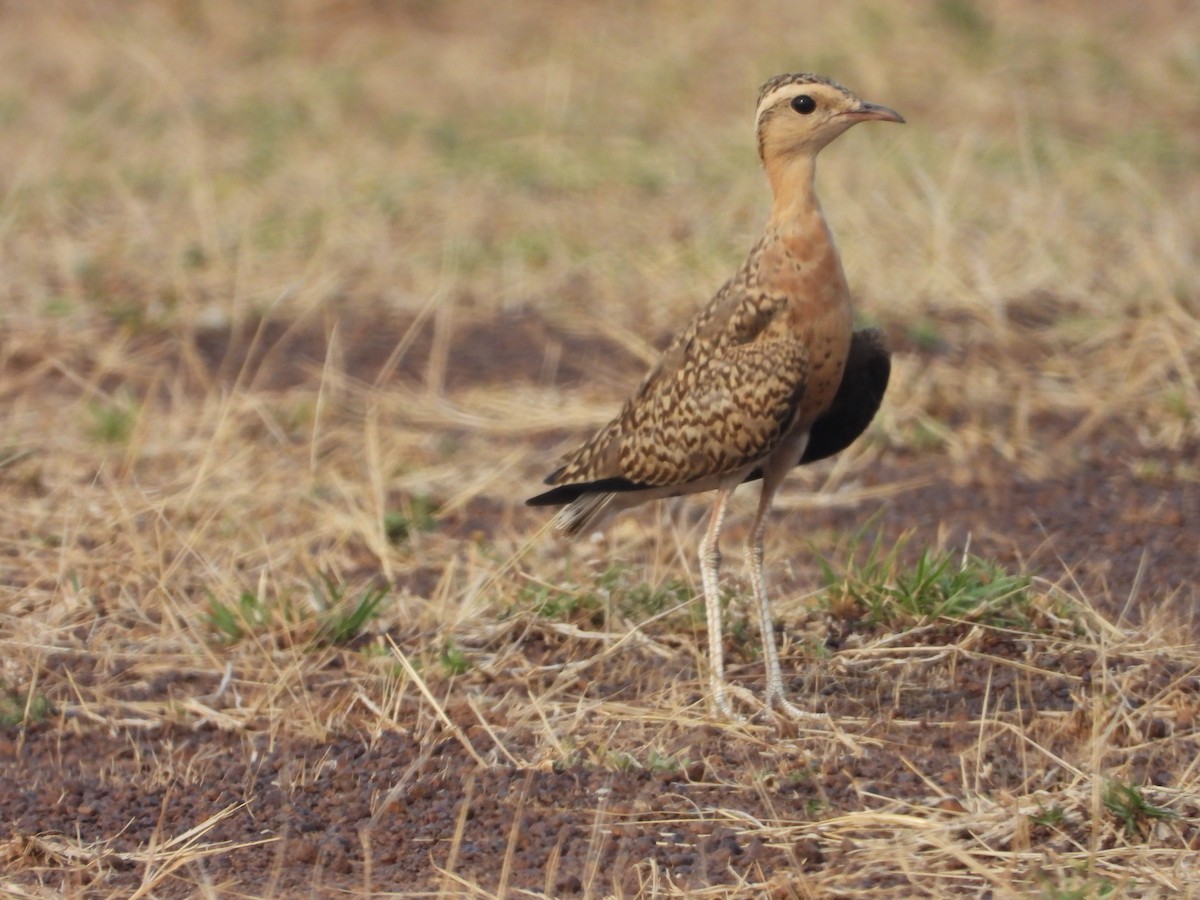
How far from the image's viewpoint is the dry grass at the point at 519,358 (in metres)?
4.41

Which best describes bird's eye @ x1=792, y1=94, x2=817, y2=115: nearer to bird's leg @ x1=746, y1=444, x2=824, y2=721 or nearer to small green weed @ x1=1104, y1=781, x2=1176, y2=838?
bird's leg @ x1=746, y1=444, x2=824, y2=721

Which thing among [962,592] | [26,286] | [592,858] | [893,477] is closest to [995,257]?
[893,477]

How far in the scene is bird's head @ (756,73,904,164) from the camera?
4.60m

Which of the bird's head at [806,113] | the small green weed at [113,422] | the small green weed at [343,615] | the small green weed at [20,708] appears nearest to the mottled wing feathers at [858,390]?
the bird's head at [806,113]

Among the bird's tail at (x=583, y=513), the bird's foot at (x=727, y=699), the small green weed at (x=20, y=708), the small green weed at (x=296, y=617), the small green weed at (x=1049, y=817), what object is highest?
the bird's tail at (x=583, y=513)

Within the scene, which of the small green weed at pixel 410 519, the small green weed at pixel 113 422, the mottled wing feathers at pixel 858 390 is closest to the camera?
the mottled wing feathers at pixel 858 390

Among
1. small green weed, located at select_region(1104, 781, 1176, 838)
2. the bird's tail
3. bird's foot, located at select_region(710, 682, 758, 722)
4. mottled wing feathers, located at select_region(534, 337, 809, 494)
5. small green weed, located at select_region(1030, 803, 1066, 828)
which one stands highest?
mottled wing feathers, located at select_region(534, 337, 809, 494)

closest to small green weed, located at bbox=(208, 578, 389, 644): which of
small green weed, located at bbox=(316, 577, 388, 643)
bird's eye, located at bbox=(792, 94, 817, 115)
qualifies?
small green weed, located at bbox=(316, 577, 388, 643)

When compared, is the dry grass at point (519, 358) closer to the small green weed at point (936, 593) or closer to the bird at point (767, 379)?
the small green weed at point (936, 593)

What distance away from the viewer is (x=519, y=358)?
25.7ft

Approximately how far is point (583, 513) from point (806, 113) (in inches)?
A: 50.0

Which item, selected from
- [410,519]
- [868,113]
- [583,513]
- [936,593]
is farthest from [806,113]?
[410,519]

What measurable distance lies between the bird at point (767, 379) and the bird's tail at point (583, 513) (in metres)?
0.03

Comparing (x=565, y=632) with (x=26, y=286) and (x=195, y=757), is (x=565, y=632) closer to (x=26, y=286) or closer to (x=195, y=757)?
(x=195, y=757)
